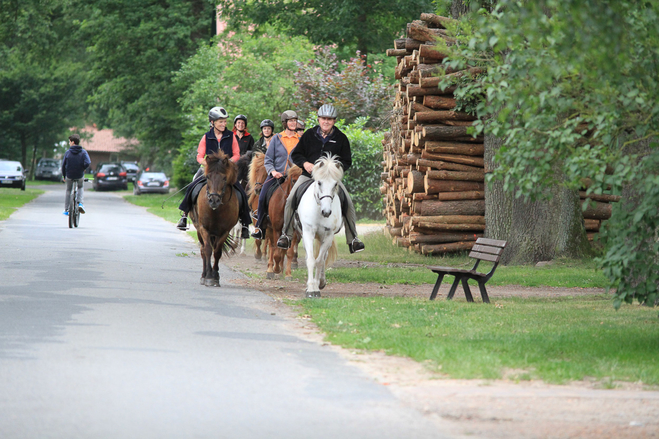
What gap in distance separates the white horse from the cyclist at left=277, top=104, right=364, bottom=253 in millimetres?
179

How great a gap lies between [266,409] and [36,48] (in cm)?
4223

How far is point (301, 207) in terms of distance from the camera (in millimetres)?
11906

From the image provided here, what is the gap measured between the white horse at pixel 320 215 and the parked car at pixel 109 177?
167ft

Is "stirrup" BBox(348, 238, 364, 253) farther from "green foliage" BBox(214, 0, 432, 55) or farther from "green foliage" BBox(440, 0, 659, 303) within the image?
"green foliage" BBox(214, 0, 432, 55)

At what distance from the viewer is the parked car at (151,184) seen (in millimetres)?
52750

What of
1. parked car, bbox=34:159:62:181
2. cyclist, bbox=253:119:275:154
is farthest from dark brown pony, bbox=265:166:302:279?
parked car, bbox=34:159:62:181

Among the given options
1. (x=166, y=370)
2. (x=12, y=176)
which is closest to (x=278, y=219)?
(x=166, y=370)

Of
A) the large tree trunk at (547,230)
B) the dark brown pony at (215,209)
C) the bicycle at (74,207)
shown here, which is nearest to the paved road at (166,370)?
the dark brown pony at (215,209)

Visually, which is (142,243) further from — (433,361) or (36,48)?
(36,48)

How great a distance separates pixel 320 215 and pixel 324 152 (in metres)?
0.98

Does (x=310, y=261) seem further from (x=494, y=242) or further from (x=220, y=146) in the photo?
(x=220, y=146)

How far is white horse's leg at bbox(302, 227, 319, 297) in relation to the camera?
1158 centimetres

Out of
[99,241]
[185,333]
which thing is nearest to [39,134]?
[99,241]

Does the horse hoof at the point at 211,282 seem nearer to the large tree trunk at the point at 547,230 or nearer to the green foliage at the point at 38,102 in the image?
the large tree trunk at the point at 547,230
